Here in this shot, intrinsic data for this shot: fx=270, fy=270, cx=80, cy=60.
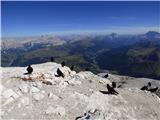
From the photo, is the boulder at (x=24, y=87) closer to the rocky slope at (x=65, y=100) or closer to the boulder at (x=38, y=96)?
the rocky slope at (x=65, y=100)

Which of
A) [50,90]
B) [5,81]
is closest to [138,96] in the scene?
[50,90]

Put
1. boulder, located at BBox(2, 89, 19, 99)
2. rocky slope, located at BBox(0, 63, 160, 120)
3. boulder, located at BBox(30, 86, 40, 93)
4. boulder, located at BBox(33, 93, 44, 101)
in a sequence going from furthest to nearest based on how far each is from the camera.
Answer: boulder, located at BBox(30, 86, 40, 93)
boulder, located at BBox(33, 93, 44, 101)
boulder, located at BBox(2, 89, 19, 99)
rocky slope, located at BBox(0, 63, 160, 120)

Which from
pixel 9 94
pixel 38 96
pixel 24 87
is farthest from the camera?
pixel 24 87

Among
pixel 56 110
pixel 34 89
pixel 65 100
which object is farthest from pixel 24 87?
pixel 56 110

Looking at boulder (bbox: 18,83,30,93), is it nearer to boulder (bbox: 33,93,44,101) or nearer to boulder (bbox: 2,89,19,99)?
boulder (bbox: 2,89,19,99)

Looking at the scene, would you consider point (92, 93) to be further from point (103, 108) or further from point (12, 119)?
point (12, 119)

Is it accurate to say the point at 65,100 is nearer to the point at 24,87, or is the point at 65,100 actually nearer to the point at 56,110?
the point at 56,110

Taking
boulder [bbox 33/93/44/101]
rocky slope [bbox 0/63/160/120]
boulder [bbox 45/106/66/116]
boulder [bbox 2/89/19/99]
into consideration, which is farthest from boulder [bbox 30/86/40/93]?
boulder [bbox 45/106/66/116]

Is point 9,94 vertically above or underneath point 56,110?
above
